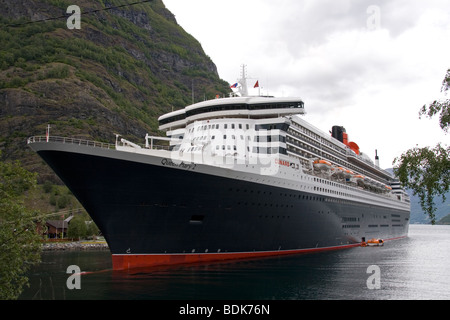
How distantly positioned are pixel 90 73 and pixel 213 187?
98.0m

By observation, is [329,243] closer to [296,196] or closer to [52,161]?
[296,196]

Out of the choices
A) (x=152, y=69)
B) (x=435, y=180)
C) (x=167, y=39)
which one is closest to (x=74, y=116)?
(x=152, y=69)

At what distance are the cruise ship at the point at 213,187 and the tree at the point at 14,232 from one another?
22.4ft

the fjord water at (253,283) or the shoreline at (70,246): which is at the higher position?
the fjord water at (253,283)

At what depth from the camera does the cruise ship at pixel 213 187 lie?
19.3 m

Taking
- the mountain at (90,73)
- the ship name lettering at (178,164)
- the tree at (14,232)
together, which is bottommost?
the tree at (14,232)

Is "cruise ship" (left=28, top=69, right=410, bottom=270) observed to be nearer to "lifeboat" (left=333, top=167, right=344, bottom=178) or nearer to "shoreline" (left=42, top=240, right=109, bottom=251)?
"lifeboat" (left=333, top=167, right=344, bottom=178)

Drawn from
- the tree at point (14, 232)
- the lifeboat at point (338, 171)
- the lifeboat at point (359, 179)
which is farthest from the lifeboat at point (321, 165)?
the tree at point (14, 232)

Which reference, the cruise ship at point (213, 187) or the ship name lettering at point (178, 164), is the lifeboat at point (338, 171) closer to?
the cruise ship at point (213, 187)

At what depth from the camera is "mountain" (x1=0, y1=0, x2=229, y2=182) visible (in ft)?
268

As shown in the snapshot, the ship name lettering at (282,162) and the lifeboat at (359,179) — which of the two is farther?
the lifeboat at (359,179)

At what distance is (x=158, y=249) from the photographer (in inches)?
810

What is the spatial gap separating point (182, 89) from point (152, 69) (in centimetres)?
1447

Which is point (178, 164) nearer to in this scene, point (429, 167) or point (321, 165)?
point (429, 167)
